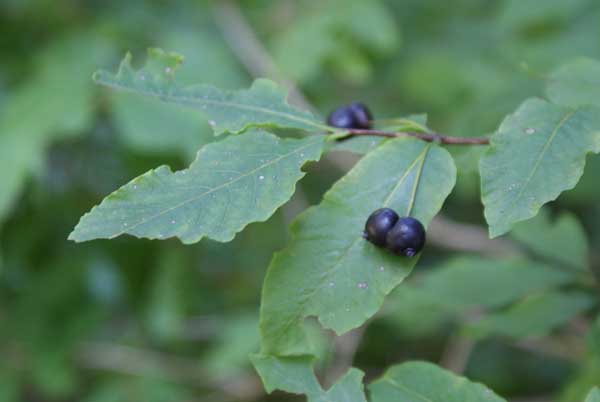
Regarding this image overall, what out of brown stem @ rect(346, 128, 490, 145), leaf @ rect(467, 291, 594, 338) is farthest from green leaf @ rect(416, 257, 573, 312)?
brown stem @ rect(346, 128, 490, 145)

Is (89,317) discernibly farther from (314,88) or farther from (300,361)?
(300,361)

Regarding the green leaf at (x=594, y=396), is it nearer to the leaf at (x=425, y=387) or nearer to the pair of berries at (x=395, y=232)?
the leaf at (x=425, y=387)

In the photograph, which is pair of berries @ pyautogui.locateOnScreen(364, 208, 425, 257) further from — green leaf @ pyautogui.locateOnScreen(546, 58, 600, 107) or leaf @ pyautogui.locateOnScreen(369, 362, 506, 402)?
green leaf @ pyautogui.locateOnScreen(546, 58, 600, 107)

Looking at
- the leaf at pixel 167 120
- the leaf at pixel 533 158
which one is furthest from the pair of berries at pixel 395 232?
the leaf at pixel 167 120

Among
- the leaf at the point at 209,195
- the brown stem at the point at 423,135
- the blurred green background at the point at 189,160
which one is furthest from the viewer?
the blurred green background at the point at 189,160

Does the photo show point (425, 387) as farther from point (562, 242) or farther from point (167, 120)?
point (167, 120)
